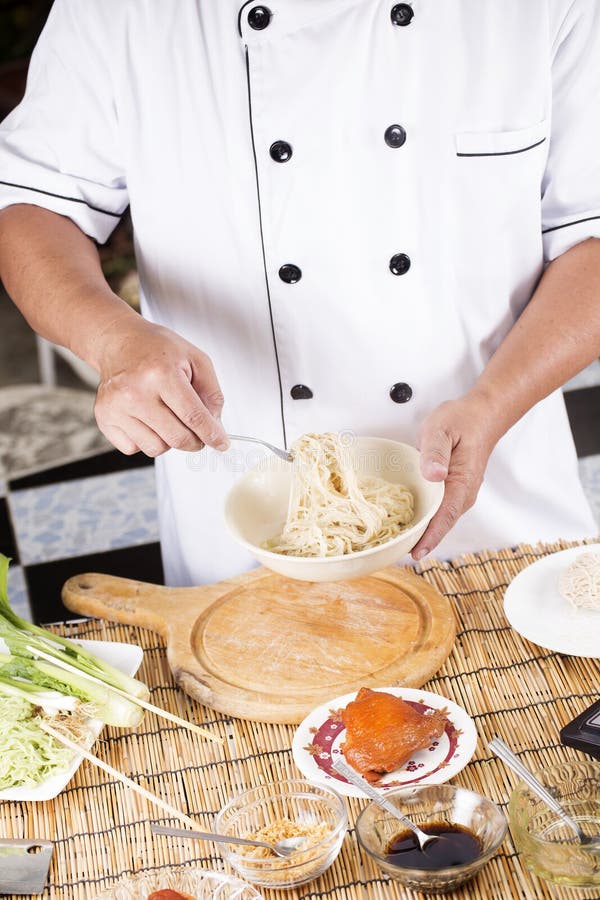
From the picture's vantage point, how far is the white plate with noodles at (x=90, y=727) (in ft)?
5.10

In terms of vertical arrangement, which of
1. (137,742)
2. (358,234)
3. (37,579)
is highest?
(358,234)

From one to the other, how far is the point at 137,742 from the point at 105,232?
129cm

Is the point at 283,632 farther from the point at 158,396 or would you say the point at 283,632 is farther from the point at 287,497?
the point at 158,396

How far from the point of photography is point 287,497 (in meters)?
2.12

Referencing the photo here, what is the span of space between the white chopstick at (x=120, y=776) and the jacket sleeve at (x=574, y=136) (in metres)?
1.50

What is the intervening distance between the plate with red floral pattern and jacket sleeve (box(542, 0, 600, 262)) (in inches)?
45.7

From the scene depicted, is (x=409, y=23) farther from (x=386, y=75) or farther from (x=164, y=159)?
(x=164, y=159)

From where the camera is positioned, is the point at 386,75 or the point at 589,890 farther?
the point at 386,75

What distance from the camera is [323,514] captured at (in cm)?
202

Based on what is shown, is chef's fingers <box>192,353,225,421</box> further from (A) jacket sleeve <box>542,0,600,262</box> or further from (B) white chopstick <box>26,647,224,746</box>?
(A) jacket sleeve <box>542,0,600,262</box>

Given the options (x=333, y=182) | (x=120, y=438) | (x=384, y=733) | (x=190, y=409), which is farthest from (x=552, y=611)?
(x=333, y=182)

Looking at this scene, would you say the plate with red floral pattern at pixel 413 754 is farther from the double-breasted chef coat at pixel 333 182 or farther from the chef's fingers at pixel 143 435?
the double-breasted chef coat at pixel 333 182

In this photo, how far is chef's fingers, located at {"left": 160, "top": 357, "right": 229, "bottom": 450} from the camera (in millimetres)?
1799

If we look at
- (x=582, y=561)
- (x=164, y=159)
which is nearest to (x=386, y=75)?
(x=164, y=159)
